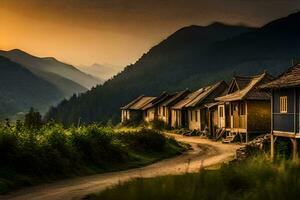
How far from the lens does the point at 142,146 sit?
38.0 m

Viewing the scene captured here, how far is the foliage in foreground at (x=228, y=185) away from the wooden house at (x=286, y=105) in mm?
16372

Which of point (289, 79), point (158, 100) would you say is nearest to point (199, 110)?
point (158, 100)

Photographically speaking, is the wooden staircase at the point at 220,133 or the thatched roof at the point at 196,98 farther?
the thatched roof at the point at 196,98

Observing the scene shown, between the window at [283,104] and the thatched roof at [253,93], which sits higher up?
the thatched roof at [253,93]

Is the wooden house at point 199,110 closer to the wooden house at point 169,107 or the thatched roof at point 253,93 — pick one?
the wooden house at point 169,107

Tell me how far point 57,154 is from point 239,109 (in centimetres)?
2827

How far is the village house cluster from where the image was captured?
3169 centimetres

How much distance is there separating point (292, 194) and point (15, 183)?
1451 centimetres

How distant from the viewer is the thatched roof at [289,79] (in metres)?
30.2

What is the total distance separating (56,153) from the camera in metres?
25.6

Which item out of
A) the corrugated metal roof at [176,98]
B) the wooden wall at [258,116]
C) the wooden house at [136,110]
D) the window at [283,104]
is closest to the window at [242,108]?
the wooden wall at [258,116]

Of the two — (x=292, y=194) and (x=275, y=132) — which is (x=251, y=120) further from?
(x=292, y=194)

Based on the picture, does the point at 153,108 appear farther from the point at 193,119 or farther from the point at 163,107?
the point at 193,119

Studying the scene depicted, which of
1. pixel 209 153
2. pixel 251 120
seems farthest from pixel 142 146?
pixel 251 120
